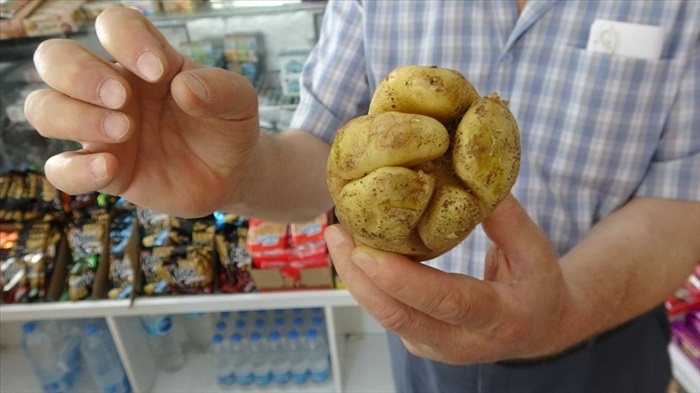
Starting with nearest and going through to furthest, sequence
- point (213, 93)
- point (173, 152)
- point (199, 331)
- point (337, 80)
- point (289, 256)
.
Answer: point (213, 93) < point (173, 152) < point (337, 80) < point (289, 256) < point (199, 331)

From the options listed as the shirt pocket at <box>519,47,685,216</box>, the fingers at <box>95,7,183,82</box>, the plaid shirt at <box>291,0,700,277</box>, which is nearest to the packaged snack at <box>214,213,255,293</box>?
the plaid shirt at <box>291,0,700,277</box>

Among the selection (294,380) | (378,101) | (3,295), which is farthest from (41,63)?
(294,380)

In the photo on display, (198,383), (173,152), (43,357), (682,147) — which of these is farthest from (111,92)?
(43,357)

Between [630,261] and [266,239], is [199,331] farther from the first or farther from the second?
[630,261]

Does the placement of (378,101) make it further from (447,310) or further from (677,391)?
Answer: (677,391)

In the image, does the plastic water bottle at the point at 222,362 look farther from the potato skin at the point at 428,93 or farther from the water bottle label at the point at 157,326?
the potato skin at the point at 428,93

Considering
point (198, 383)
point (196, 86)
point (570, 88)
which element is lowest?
point (198, 383)

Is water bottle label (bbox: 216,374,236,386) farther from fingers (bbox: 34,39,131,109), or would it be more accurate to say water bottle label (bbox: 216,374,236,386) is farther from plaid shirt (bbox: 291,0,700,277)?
fingers (bbox: 34,39,131,109)
